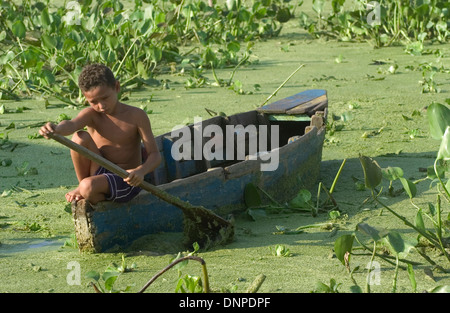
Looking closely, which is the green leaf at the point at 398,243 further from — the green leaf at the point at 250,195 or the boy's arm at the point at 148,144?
the green leaf at the point at 250,195

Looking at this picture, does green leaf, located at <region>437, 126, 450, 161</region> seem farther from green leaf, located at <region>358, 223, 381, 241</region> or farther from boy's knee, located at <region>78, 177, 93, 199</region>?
boy's knee, located at <region>78, 177, 93, 199</region>

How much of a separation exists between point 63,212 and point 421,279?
1.75 meters

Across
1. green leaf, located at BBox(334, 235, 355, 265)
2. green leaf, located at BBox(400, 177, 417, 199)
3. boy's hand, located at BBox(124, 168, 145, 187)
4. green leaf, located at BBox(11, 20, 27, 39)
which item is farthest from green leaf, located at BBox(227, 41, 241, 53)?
green leaf, located at BBox(334, 235, 355, 265)

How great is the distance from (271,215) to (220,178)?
312 mm

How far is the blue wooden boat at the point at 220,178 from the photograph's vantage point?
3.33 meters

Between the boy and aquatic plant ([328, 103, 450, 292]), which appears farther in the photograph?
the boy

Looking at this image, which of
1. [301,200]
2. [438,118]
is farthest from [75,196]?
[438,118]

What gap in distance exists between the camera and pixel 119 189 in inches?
131

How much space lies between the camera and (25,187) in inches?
171

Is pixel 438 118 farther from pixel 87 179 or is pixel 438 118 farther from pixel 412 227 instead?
pixel 87 179

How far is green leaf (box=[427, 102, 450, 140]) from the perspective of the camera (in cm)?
298

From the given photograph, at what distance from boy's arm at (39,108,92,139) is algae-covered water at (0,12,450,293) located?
481mm

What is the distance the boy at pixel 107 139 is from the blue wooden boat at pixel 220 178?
6 cm
